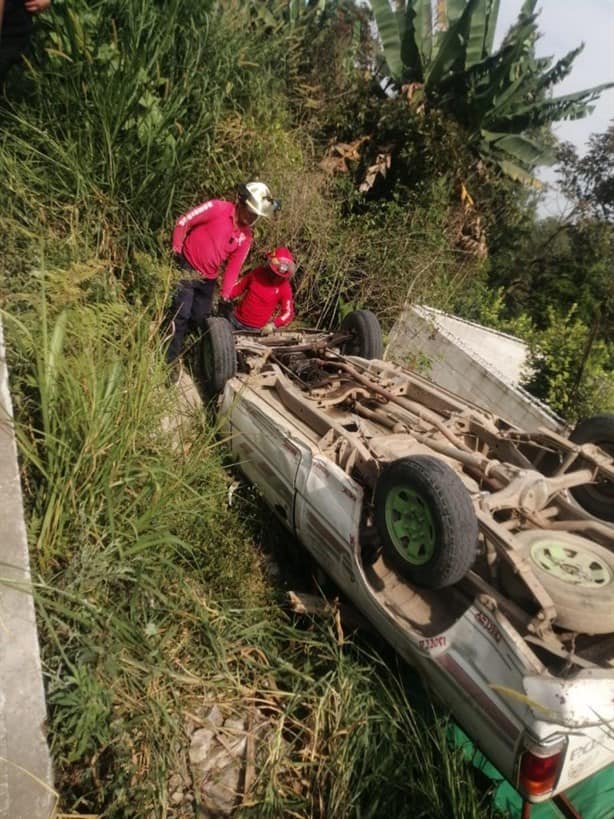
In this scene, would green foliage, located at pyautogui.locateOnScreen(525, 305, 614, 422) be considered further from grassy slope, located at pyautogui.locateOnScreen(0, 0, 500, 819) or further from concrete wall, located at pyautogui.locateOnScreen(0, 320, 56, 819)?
concrete wall, located at pyautogui.locateOnScreen(0, 320, 56, 819)

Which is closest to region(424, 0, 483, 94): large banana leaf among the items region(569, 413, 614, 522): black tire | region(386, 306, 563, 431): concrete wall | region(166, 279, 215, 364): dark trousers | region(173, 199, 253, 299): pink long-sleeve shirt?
region(386, 306, 563, 431): concrete wall

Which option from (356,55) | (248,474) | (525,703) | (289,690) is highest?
(356,55)

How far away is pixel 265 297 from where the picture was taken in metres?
5.88

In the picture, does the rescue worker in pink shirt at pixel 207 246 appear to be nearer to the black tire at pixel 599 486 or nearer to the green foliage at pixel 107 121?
the green foliage at pixel 107 121

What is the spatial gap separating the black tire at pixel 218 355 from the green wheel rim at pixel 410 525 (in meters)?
2.13

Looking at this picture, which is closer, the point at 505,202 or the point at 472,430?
the point at 472,430

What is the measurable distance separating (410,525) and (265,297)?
139 inches

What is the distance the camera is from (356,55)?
32.6ft

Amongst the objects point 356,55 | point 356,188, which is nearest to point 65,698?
point 356,188

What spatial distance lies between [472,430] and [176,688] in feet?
8.27

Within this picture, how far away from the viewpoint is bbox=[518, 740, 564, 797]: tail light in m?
2.24

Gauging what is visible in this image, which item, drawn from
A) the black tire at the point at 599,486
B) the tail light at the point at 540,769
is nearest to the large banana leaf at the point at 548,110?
the black tire at the point at 599,486

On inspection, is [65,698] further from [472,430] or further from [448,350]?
[448,350]

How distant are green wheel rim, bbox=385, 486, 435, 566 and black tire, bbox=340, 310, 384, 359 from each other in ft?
9.01
